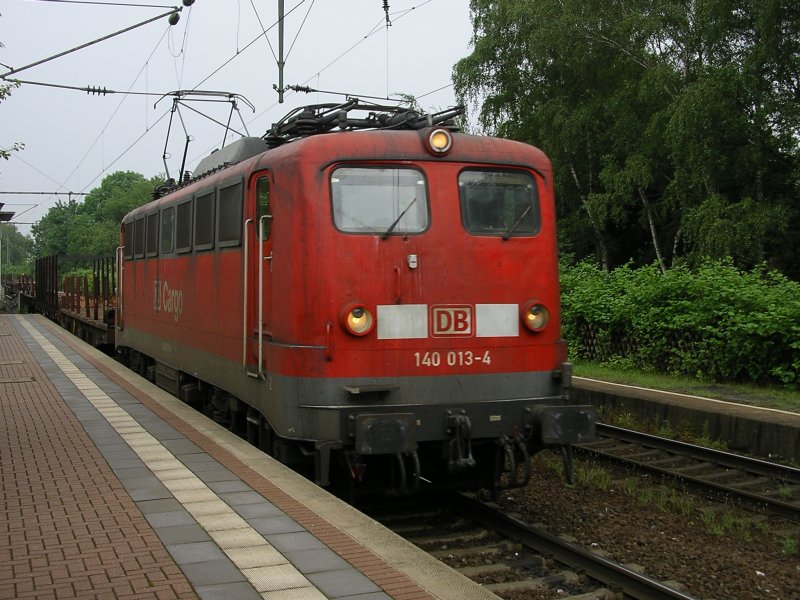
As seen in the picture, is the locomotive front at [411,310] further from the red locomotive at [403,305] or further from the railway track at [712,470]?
the railway track at [712,470]

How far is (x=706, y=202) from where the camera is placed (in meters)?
25.5

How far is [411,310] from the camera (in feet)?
23.9

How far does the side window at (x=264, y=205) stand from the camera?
7.91 m

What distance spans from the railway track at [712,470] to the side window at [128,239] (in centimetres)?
824

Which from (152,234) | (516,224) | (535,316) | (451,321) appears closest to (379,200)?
(451,321)

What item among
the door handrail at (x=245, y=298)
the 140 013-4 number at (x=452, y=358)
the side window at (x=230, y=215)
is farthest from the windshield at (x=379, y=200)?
the side window at (x=230, y=215)

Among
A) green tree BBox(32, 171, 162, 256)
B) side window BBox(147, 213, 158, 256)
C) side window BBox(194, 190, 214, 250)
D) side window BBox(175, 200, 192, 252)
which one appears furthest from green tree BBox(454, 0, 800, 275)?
green tree BBox(32, 171, 162, 256)

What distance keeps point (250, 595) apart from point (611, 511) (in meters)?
4.42

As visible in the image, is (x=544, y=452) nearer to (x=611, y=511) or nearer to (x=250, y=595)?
(x=611, y=511)

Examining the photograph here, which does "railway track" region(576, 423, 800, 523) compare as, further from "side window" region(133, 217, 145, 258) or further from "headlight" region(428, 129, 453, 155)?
"side window" region(133, 217, 145, 258)

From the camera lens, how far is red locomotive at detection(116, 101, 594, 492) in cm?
713

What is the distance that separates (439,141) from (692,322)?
831 centimetres

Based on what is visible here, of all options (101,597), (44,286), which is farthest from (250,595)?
(44,286)

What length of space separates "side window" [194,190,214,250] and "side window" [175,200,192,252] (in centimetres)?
33
